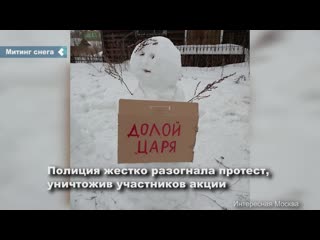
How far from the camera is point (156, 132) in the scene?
204 centimetres

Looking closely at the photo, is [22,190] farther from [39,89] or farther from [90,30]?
[90,30]

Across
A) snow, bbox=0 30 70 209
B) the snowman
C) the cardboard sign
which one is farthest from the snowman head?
snow, bbox=0 30 70 209

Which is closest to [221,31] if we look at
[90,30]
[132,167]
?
[90,30]

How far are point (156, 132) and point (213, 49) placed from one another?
51cm

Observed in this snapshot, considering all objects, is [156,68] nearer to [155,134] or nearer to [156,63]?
[156,63]

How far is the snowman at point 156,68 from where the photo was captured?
75.2 inches

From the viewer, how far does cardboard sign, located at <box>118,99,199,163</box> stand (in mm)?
2020

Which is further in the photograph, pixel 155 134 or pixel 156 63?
pixel 155 134

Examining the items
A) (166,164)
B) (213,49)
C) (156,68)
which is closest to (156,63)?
(156,68)

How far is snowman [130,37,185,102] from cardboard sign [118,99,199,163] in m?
0.07

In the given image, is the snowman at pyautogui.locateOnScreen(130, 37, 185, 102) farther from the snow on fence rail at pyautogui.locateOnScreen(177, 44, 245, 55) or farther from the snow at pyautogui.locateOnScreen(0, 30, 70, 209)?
the snow at pyautogui.locateOnScreen(0, 30, 70, 209)

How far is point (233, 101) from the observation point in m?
2.05

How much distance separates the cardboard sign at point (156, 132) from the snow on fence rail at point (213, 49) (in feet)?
0.87

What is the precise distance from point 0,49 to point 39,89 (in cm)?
28
